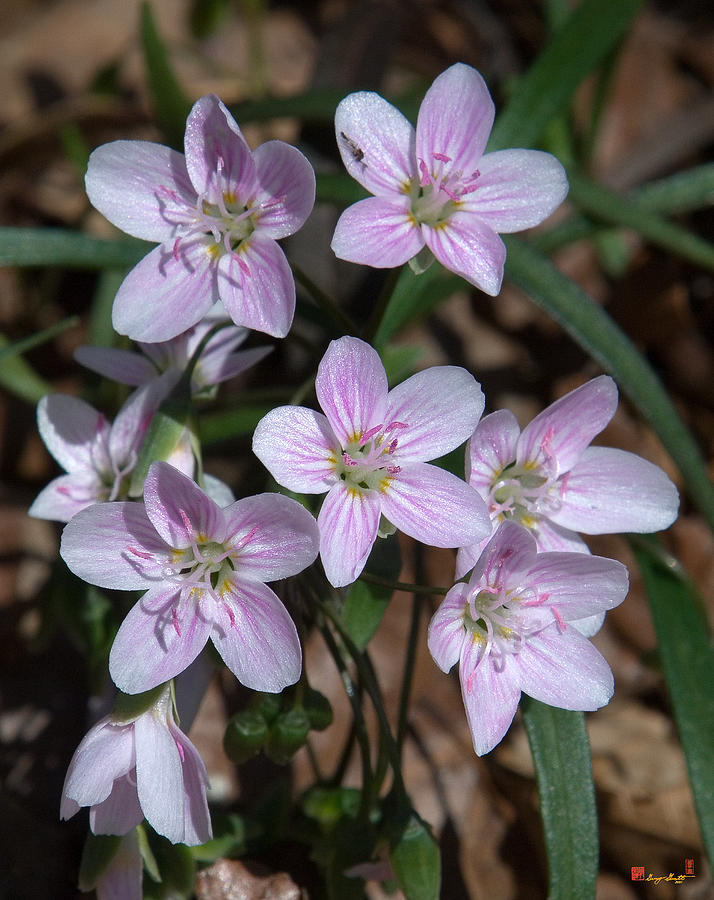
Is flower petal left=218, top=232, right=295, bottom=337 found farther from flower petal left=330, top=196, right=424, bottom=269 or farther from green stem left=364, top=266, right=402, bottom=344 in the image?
green stem left=364, top=266, right=402, bottom=344

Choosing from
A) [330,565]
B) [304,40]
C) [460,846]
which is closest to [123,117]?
[304,40]

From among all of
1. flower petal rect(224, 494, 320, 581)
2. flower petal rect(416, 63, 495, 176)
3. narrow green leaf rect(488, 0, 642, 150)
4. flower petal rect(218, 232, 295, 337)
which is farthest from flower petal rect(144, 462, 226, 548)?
narrow green leaf rect(488, 0, 642, 150)

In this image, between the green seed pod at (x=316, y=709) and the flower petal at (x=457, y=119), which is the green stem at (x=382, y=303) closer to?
the flower petal at (x=457, y=119)

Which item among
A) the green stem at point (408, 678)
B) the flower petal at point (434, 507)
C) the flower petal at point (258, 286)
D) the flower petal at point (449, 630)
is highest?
the flower petal at point (258, 286)

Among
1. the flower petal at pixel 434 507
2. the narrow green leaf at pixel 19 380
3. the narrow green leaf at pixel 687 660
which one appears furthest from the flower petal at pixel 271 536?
the narrow green leaf at pixel 19 380

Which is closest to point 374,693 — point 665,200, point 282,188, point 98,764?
point 98,764
